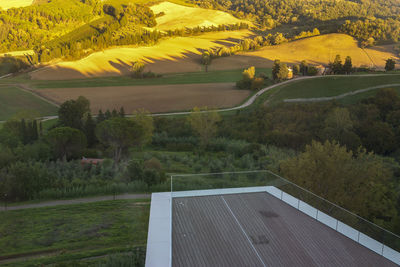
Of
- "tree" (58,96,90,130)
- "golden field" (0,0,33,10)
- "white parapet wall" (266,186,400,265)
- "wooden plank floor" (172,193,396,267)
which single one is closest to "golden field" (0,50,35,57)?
"golden field" (0,0,33,10)

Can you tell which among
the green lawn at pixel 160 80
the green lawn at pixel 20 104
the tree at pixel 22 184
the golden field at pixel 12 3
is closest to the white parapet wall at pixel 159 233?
the tree at pixel 22 184

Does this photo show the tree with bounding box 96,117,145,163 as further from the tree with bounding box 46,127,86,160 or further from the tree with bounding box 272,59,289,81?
the tree with bounding box 272,59,289,81

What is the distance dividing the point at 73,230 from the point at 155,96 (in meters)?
41.0

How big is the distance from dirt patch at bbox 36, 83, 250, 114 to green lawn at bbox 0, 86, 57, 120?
7.63 feet

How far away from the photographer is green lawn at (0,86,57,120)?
141 feet

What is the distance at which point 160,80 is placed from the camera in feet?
207

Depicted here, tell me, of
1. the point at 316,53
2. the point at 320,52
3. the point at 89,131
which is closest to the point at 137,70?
the point at 89,131

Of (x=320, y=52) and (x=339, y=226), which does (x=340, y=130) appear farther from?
(x=320, y=52)

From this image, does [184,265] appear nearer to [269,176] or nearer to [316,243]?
[316,243]

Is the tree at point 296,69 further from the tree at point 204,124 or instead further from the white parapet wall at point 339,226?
the white parapet wall at point 339,226

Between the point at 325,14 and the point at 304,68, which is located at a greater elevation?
the point at 325,14

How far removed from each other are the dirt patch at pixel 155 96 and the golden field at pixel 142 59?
456 inches

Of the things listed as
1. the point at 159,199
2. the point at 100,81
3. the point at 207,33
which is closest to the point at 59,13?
the point at 207,33

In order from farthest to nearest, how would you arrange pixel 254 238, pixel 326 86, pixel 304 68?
pixel 304 68 → pixel 326 86 → pixel 254 238
